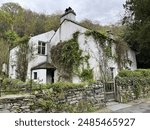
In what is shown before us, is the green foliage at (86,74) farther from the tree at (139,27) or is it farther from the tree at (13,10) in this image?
the tree at (13,10)

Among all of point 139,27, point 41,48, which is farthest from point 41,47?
point 139,27

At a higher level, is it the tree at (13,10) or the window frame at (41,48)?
the tree at (13,10)

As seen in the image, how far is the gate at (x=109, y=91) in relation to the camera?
39.9 feet

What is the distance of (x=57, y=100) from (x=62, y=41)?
40.6 ft

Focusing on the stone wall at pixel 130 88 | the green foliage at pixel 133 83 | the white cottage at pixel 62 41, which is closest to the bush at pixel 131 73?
the green foliage at pixel 133 83

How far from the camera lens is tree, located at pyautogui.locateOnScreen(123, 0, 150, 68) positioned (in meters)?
19.6

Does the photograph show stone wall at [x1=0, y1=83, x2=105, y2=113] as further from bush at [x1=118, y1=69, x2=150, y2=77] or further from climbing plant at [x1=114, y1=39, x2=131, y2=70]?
climbing plant at [x1=114, y1=39, x2=131, y2=70]

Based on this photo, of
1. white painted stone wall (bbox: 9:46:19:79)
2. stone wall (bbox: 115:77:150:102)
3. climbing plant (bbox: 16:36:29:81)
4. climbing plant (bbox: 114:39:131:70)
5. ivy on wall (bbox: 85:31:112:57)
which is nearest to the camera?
stone wall (bbox: 115:77:150:102)

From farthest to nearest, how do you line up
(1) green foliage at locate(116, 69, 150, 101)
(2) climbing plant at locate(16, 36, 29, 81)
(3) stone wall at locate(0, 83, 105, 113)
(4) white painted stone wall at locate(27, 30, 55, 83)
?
1. (2) climbing plant at locate(16, 36, 29, 81)
2. (4) white painted stone wall at locate(27, 30, 55, 83)
3. (1) green foliage at locate(116, 69, 150, 101)
4. (3) stone wall at locate(0, 83, 105, 113)

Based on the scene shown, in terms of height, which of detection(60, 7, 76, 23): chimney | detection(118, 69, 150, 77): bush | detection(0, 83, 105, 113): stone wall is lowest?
detection(0, 83, 105, 113): stone wall

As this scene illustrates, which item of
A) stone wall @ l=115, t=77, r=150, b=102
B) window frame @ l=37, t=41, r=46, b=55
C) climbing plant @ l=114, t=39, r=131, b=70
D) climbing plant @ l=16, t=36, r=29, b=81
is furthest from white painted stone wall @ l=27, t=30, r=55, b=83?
stone wall @ l=115, t=77, r=150, b=102

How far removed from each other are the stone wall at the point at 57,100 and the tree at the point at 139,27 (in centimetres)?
1085

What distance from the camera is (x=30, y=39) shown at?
905 inches

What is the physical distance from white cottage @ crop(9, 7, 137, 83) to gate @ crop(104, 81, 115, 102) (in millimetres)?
6018
